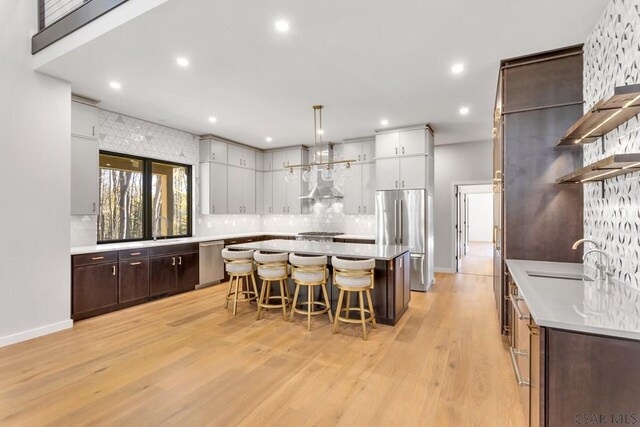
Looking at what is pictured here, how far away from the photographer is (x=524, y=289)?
194cm

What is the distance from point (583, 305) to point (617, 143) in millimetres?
1335

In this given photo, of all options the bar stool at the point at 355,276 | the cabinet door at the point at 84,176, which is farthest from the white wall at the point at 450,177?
the cabinet door at the point at 84,176

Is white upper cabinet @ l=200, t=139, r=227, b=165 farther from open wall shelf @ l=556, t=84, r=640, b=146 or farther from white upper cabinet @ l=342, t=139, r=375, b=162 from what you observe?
open wall shelf @ l=556, t=84, r=640, b=146

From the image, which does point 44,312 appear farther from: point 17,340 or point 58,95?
point 58,95

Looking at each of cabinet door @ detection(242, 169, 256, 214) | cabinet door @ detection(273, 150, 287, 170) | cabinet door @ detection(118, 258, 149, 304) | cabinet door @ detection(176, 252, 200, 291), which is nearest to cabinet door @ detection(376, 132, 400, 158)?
cabinet door @ detection(273, 150, 287, 170)

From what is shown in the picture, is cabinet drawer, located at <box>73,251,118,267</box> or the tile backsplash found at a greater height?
the tile backsplash

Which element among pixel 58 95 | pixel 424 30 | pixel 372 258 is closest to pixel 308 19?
pixel 424 30

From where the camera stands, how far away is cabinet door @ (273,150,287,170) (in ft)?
24.3

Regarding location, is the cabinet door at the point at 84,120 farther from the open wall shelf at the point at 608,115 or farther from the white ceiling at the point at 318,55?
the open wall shelf at the point at 608,115

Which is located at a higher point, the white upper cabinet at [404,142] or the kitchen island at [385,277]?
the white upper cabinet at [404,142]

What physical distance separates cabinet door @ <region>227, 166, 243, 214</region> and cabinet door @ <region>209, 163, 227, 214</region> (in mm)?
116

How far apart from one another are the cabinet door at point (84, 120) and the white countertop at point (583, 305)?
532cm

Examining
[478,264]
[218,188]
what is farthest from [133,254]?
[478,264]

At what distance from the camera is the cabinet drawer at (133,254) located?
4.41 meters
